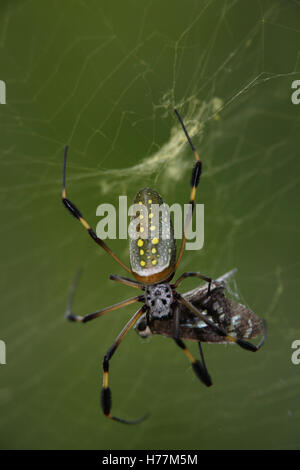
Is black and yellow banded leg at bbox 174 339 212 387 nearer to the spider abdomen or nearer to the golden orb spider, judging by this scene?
the golden orb spider

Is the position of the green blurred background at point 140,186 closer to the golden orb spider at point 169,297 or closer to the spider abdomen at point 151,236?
the golden orb spider at point 169,297

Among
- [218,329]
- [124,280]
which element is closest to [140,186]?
[124,280]

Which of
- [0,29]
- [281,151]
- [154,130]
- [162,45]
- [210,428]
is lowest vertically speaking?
[210,428]

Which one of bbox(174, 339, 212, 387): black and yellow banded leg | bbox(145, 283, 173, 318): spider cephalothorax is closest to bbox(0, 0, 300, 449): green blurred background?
bbox(174, 339, 212, 387): black and yellow banded leg

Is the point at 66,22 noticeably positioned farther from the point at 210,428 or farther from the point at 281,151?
the point at 210,428

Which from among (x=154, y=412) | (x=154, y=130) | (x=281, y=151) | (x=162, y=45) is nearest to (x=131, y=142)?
(x=154, y=130)

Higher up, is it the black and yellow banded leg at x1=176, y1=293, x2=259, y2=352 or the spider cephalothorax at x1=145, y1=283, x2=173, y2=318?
the spider cephalothorax at x1=145, y1=283, x2=173, y2=318
